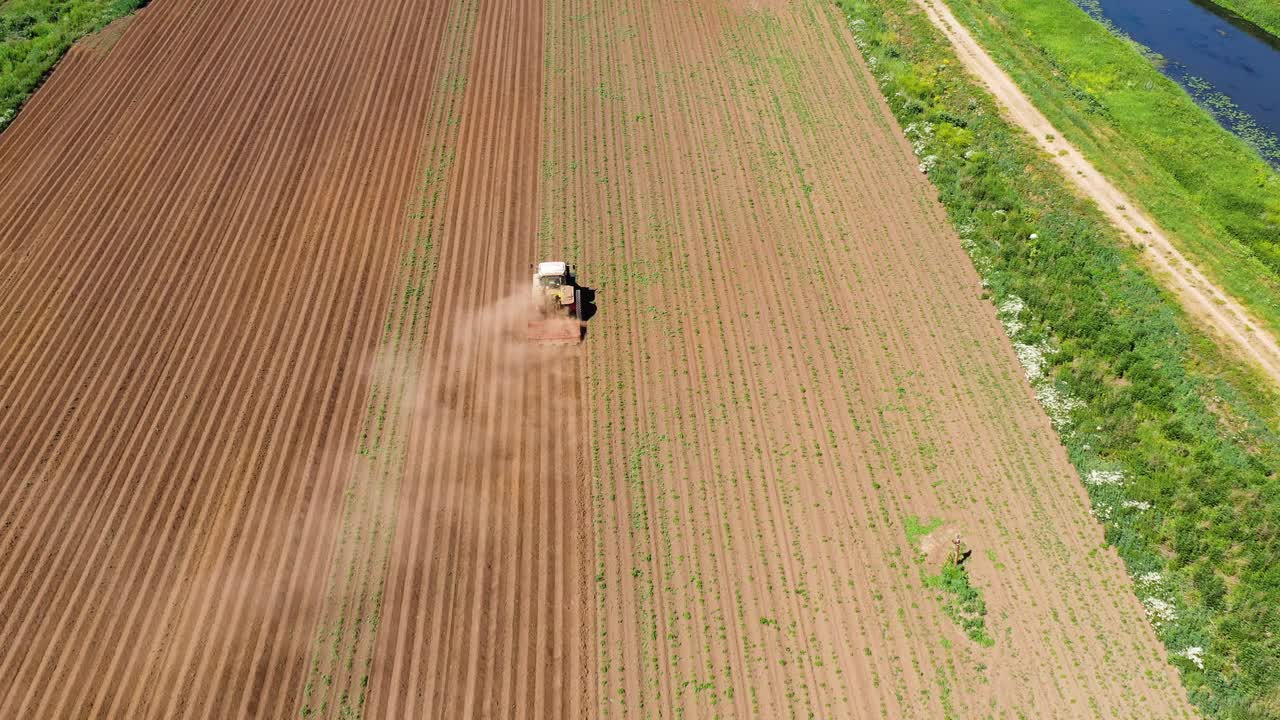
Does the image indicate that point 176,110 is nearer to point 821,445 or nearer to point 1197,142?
point 821,445

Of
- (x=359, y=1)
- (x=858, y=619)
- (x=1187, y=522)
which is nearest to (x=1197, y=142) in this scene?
(x=1187, y=522)

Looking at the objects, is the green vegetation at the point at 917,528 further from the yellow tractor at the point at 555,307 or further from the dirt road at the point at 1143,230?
the dirt road at the point at 1143,230

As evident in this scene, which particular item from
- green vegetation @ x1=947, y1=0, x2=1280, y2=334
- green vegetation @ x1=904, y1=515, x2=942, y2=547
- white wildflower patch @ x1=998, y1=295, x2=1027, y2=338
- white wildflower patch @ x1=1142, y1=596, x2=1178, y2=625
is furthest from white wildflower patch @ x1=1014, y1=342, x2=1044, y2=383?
green vegetation @ x1=947, y1=0, x2=1280, y2=334

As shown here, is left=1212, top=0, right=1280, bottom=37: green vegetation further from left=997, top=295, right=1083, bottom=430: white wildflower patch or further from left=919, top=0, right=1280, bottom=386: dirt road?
left=997, top=295, right=1083, bottom=430: white wildflower patch

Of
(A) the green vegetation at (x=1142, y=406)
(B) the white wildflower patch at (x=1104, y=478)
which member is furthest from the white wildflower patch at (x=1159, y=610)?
(B) the white wildflower patch at (x=1104, y=478)

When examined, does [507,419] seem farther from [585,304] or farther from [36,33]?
[36,33]

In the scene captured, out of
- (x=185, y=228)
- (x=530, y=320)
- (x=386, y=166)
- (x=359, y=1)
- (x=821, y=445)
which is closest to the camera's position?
(x=821, y=445)
